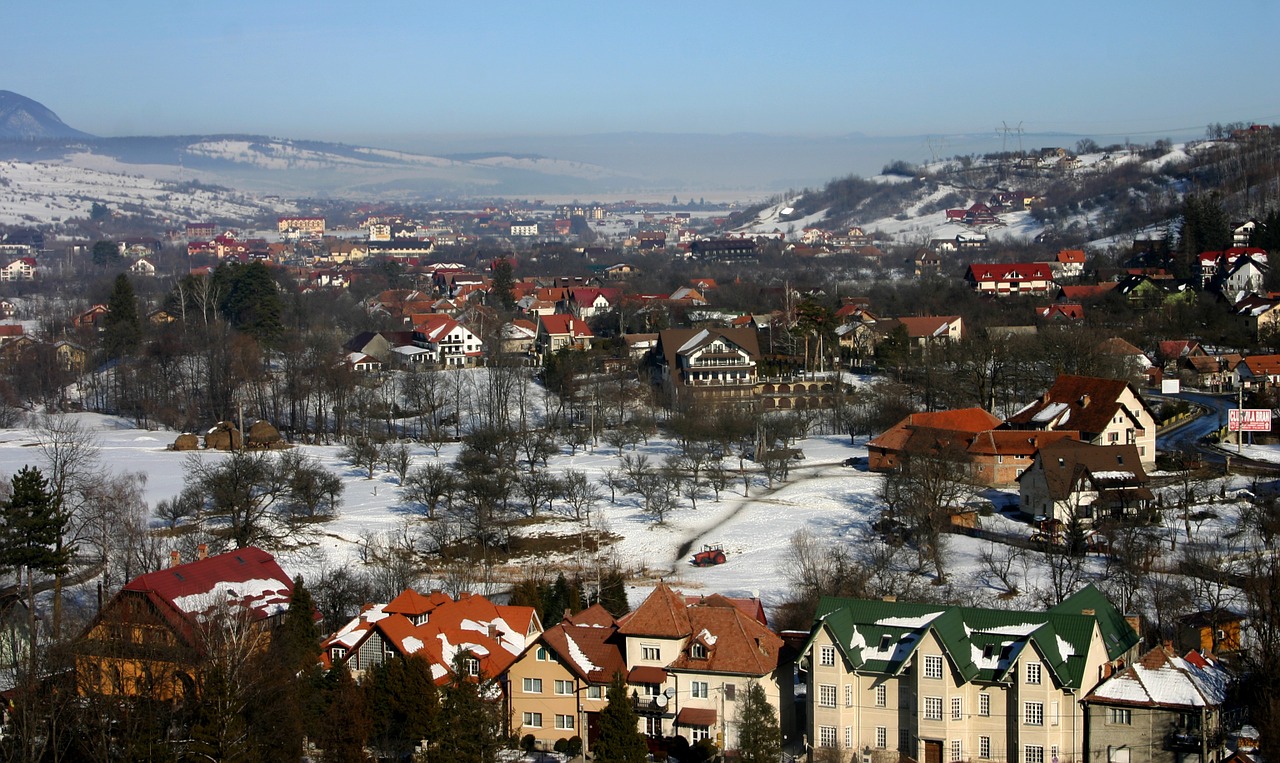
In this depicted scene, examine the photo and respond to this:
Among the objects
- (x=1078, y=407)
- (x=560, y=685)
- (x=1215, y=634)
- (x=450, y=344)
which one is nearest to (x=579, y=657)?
(x=560, y=685)

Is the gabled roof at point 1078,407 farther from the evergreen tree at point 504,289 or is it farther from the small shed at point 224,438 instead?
the evergreen tree at point 504,289

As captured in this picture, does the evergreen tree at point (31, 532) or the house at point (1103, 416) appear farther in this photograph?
the house at point (1103, 416)

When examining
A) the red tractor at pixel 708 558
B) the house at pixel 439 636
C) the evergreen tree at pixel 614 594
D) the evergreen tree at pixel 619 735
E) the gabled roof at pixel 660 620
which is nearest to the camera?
the evergreen tree at pixel 619 735

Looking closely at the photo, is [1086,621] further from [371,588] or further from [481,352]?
[481,352]

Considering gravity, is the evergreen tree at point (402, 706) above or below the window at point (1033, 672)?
below

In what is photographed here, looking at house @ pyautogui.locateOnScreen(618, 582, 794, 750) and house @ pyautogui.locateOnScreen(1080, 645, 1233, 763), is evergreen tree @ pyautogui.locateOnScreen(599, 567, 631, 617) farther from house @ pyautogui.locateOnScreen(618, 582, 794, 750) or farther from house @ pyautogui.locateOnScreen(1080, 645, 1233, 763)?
house @ pyautogui.locateOnScreen(1080, 645, 1233, 763)

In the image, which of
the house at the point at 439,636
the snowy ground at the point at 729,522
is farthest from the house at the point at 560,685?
the snowy ground at the point at 729,522
